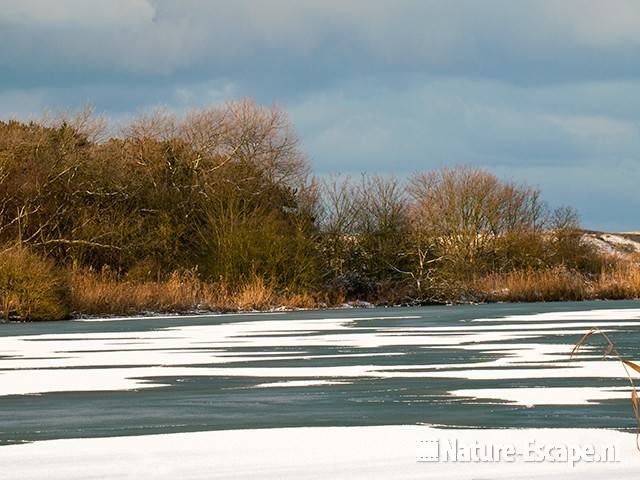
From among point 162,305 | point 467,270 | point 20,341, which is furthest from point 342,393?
point 467,270

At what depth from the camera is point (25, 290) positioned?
26.1 metres

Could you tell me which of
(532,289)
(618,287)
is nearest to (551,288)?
(532,289)

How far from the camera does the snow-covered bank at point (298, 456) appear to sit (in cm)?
640

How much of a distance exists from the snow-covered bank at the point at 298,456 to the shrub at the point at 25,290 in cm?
1880

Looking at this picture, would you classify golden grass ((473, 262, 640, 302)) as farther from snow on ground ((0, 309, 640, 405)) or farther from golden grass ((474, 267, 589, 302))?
snow on ground ((0, 309, 640, 405))

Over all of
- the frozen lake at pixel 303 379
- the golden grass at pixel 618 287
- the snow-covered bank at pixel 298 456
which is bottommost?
the snow-covered bank at pixel 298 456

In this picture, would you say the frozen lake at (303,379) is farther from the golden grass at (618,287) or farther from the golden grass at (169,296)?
the golden grass at (618,287)

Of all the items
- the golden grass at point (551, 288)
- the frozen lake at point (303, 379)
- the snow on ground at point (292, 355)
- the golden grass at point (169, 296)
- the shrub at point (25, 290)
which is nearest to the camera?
the frozen lake at point (303, 379)

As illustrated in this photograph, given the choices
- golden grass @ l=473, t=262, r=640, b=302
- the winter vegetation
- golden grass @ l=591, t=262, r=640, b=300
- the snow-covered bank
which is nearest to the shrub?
the winter vegetation

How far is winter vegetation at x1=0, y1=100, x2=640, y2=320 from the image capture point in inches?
1297

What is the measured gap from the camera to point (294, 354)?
1520 centimetres

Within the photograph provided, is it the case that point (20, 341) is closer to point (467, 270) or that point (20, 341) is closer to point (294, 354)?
point (294, 354)

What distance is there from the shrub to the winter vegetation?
3.65 ft

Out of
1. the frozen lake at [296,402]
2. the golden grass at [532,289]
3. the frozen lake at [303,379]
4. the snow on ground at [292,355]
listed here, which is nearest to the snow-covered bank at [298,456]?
the frozen lake at [296,402]
